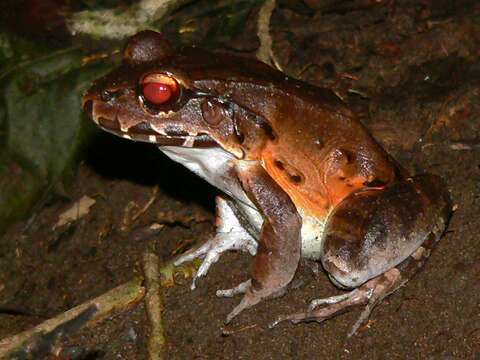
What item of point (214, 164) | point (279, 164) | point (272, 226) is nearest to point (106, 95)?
point (214, 164)

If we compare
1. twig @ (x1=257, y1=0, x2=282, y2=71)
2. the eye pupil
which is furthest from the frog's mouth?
twig @ (x1=257, y1=0, x2=282, y2=71)

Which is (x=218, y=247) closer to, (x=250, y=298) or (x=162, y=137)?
(x=250, y=298)

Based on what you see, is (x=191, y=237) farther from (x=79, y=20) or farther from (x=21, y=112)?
(x=79, y=20)

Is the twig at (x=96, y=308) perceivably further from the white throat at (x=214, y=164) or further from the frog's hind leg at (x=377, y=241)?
the frog's hind leg at (x=377, y=241)

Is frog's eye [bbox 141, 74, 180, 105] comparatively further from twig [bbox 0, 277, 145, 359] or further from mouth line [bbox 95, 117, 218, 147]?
twig [bbox 0, 277, 145, 359]

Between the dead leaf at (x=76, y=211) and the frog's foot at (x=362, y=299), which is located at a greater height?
the frog's foot at (x=362, y=299)

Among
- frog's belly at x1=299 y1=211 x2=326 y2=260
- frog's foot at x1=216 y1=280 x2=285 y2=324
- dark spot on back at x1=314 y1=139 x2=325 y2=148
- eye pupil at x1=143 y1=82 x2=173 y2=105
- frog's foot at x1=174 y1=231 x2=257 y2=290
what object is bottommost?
frog's foot at x1=174 y1=231 x2=257 y2=290

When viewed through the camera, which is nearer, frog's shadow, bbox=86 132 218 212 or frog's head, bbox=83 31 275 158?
frog's head, bbox=83 31 275 158

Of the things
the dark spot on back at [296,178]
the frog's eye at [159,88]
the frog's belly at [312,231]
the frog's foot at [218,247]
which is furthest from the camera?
the frog's foot at [218,247]

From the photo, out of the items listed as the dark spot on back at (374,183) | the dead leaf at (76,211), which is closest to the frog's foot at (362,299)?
the dark spot on back at (374,183)
